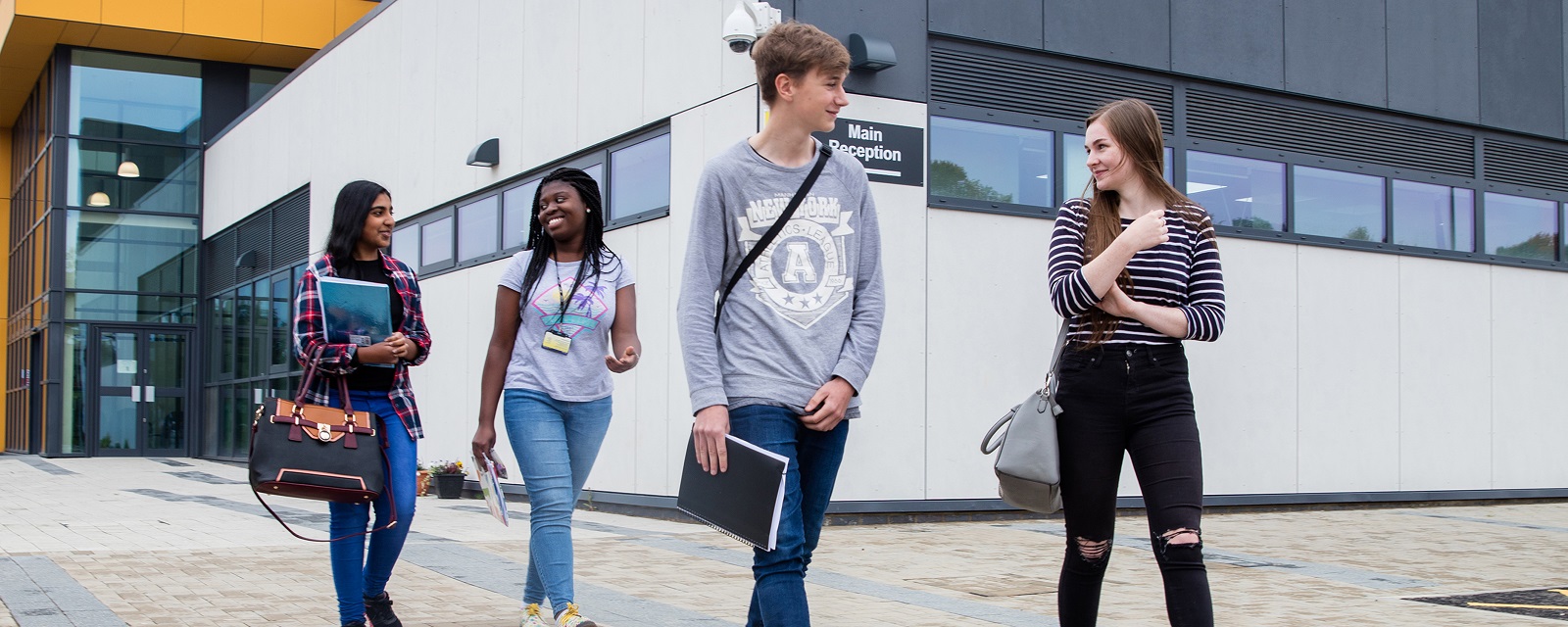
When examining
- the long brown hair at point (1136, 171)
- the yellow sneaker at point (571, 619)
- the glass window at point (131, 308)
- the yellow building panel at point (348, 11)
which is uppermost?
the yellow building panel at point (348, 11)

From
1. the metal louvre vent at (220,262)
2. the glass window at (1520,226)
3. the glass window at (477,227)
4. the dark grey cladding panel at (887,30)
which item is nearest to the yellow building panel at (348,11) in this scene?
the metal louvre vent at (220,262)

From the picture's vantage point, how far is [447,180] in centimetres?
1414

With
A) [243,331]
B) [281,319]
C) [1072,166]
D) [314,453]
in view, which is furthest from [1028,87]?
[243,331]

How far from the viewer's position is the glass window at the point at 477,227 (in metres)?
13.1

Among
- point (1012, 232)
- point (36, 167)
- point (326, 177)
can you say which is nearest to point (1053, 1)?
point (1012, 232)

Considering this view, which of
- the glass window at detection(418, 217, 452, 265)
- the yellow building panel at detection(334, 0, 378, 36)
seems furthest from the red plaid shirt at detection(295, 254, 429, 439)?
the yellow building panel at detection(334, 0, 378, 36)

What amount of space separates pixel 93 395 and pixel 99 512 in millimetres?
14329

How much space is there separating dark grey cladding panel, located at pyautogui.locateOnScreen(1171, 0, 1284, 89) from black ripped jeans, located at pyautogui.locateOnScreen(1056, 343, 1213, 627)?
8.25 meters

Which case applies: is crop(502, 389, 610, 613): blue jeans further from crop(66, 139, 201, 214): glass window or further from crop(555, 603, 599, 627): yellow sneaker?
crop(66, 139, 201, 214): glass window

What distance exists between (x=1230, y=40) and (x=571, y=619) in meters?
8.73

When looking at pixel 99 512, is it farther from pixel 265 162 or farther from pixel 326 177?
pixel 265 162

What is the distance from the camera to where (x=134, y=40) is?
2259cm

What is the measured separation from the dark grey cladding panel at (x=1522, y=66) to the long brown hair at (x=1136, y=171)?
Result: 10.8m

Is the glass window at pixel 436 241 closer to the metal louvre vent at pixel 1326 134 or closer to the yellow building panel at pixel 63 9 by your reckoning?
the metal louvre vent at pixel 1326 134
